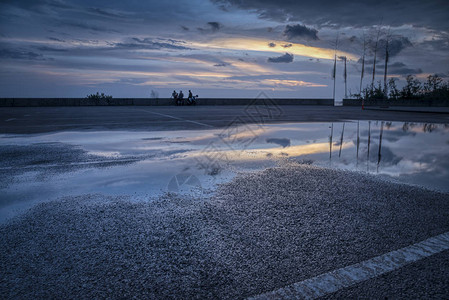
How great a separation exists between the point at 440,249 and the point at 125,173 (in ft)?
14.0

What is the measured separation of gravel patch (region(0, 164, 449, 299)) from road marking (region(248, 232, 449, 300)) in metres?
0.07

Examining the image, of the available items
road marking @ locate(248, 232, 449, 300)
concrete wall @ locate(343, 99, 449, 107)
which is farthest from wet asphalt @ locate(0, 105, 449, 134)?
concrete wall @ locate(343, 99, 449, 107)

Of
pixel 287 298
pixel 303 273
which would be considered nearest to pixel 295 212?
pixel 303 273

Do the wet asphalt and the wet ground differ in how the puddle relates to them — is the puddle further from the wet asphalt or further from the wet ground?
the wet asphalt

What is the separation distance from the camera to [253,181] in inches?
189

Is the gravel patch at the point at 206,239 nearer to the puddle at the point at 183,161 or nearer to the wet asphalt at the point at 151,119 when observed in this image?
the puddle at the point at 183,161

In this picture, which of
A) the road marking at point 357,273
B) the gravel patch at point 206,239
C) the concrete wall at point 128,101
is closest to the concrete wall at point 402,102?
the concrete wall at point 128,101

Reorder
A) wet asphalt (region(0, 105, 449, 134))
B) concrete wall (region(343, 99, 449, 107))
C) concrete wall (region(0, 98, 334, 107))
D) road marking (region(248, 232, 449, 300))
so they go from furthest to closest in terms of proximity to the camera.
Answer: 1. concrete wall (region(343, 99, 449, 107))
2. concrete wall (region(0, 98, 334, 107))
3. wet asphalt (region(0, 105, 449, 134))
4. road marking (region(248, 232, 449, 300))

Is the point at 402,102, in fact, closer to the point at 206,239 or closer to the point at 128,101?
the point at 128,101

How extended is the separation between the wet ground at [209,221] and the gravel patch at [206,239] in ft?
0.04

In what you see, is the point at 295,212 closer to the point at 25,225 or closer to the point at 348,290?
the point at 348,290

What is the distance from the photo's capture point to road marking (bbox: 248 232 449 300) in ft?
6.79

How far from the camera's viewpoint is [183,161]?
6.16 meters

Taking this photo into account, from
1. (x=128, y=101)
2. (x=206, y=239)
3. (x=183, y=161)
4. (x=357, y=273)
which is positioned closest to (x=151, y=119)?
(x=183, y=161)
